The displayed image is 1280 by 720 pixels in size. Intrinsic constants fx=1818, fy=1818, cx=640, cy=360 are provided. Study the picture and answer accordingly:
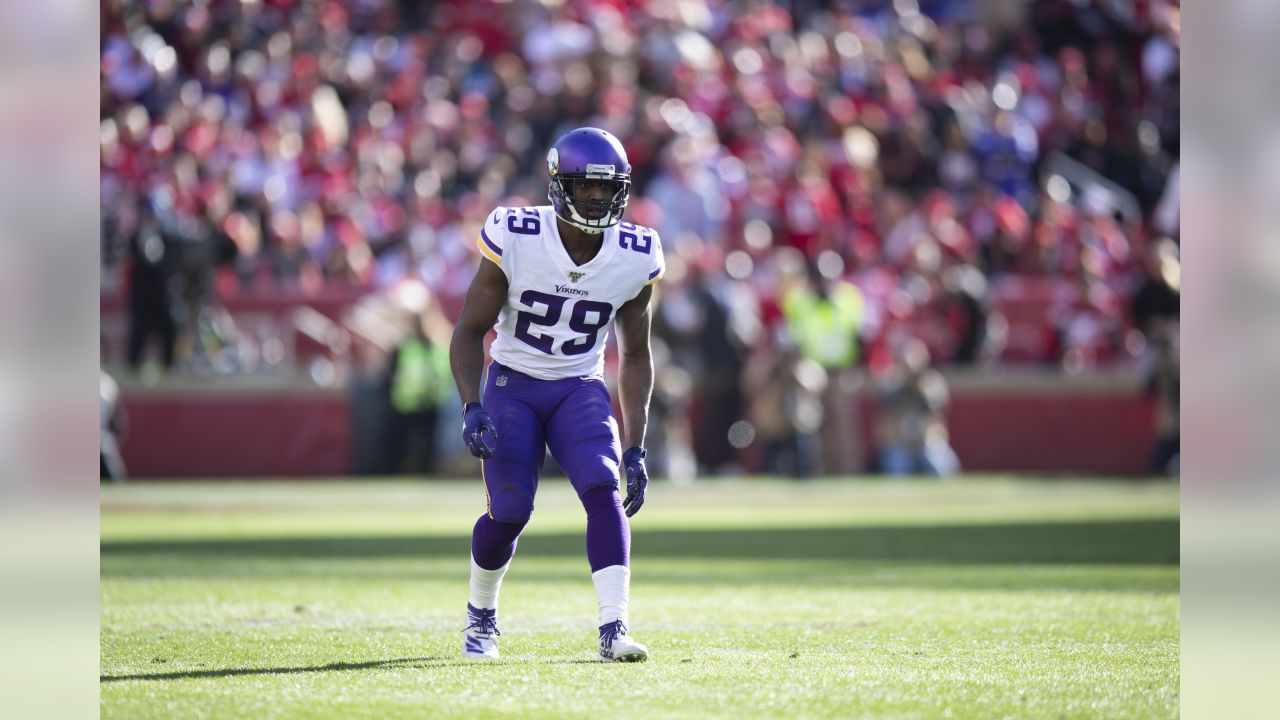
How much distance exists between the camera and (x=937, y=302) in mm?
21125

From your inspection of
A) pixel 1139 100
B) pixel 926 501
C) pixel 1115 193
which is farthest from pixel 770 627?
pixel 1139 100

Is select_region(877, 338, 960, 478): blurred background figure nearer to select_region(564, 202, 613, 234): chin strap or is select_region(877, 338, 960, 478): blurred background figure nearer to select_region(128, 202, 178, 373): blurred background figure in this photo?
select_region(128, 202, 178, 373): blurred background figure

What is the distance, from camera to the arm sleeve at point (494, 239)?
22.9ft

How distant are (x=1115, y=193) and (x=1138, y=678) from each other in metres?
20.1

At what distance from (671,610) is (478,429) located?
7.67ft

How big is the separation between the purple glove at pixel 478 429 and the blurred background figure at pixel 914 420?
13.2m

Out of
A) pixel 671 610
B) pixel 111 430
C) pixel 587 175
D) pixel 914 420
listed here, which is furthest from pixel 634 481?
pixel 914 420

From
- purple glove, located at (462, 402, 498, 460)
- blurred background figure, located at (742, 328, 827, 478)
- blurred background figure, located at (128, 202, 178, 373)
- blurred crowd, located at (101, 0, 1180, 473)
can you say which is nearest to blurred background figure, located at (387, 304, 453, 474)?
blurred crowd, located at (101, 0, 1180, 473)

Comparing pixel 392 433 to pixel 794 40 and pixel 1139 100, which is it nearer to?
pixel 794 40

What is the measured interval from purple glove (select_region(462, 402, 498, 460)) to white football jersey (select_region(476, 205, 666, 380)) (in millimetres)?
410

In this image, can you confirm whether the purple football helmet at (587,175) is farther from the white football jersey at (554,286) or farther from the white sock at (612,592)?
the white sock at (612,592)

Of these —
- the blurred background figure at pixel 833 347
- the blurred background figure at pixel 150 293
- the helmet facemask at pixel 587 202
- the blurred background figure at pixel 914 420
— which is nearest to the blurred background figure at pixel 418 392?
the blurred background figure at pixel 150 293

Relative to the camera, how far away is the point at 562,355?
716 cm

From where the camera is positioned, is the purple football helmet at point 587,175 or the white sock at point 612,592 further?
the purple football helmet at point 587,175
